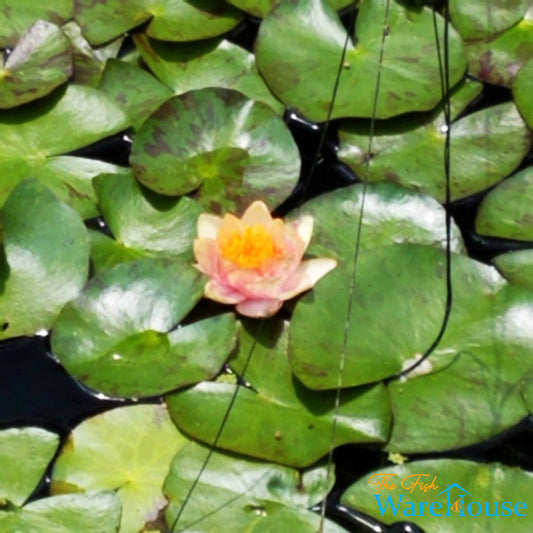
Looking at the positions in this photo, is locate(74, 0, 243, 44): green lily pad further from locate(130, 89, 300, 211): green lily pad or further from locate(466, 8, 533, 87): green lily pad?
locate(466, 8, 533, 87): green lily pad

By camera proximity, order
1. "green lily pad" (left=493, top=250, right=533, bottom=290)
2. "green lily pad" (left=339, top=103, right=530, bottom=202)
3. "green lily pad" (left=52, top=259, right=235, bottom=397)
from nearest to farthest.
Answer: "green lily pad" (left=52, top=259, right=235, bottom=397), "green lily pad" (left=493, top=250, right=533, bottom=290), "green lily pad" (left=339, top=103, right=530, bottom=202)

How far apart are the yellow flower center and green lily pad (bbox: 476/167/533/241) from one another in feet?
1.50

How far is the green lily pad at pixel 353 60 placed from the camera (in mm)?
2045

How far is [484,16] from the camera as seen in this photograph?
216cm

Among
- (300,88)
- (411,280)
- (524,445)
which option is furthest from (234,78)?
(524,445)

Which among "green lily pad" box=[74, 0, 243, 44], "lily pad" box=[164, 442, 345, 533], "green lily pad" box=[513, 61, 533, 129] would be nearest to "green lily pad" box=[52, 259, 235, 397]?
"lily pad" box=[164, 442, 345, 533]

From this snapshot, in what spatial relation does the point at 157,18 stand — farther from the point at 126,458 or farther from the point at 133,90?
the point at 126,458

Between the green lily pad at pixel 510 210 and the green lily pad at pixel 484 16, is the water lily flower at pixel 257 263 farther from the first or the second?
the green lily pad at pixel 484 16

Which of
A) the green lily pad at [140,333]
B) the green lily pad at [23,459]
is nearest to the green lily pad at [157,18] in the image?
the green lily pad at [140,333]

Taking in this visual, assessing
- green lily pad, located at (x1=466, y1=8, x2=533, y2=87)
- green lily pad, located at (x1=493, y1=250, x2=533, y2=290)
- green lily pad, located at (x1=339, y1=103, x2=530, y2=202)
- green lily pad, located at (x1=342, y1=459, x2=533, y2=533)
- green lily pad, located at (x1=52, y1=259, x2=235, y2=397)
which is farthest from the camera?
green lily pad, located at (x1=466, y1=8, x2=533, y2=87)

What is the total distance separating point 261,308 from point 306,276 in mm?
101

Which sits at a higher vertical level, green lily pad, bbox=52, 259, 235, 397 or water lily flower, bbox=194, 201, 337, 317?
water lily flower, bbox=194, 201, 337, 317

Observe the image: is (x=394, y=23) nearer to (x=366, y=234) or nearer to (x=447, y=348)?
(x=366, y=234)

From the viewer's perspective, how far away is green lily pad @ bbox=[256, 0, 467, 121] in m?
2.04
